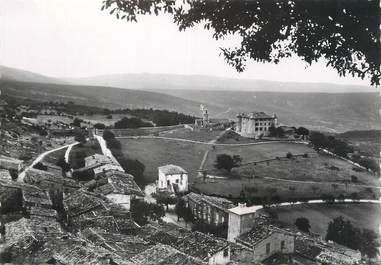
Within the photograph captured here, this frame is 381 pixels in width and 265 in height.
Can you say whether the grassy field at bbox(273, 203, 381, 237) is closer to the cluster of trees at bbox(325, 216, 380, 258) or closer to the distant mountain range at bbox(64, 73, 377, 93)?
the cluster of trees at bbox(325, 216, 380, 258)

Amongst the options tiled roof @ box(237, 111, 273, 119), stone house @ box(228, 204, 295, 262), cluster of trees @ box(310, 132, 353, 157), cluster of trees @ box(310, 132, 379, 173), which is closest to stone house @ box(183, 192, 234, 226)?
stone house @ box(228, 204, 295, 262)

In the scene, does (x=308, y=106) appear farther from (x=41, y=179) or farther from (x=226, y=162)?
(x=41, y=179)

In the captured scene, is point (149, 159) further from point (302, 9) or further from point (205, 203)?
point (302, 9)

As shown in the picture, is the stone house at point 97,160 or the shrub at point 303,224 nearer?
the shrub at point 303,224

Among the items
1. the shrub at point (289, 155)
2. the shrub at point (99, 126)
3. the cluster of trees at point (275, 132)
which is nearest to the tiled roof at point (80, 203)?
the shrub at point (289, 155)

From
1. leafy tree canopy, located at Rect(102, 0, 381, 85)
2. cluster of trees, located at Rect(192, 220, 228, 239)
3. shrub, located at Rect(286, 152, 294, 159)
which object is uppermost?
leafy tree canopy, located at Rect(102, 0, 381, 85)

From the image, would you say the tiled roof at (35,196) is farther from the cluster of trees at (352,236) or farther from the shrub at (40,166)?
the cluster of trees at (352,236)

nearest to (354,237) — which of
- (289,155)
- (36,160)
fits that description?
(289,155)
